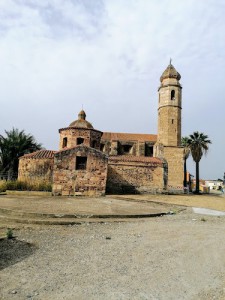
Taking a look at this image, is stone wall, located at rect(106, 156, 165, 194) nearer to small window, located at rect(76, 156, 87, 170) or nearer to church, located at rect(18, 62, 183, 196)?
church, located at rect(18, 62, 183, 196)

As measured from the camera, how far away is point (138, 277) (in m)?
4.61

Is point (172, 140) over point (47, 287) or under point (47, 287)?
over

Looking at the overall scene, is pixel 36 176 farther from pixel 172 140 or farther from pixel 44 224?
pixel 172 140

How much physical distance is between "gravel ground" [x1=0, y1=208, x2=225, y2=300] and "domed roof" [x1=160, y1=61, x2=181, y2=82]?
26.8 metres

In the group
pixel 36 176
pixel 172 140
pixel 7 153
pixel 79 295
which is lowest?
pixel 79 295

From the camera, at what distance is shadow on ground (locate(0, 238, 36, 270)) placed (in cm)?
512

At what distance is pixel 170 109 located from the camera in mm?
31719

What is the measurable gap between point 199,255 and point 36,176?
17678 millimetres

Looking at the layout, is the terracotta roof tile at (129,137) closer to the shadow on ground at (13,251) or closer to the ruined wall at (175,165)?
the ruined wall at (175,165)

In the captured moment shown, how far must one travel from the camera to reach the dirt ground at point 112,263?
4.04 m

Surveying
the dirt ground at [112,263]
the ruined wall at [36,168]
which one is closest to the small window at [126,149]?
the ruined wall at [36,168]

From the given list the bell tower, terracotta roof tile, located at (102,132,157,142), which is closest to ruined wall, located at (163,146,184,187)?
the bell tower

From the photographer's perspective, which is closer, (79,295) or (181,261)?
(79,295)

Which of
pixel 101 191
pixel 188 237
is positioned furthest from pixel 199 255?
pixel 101 191
